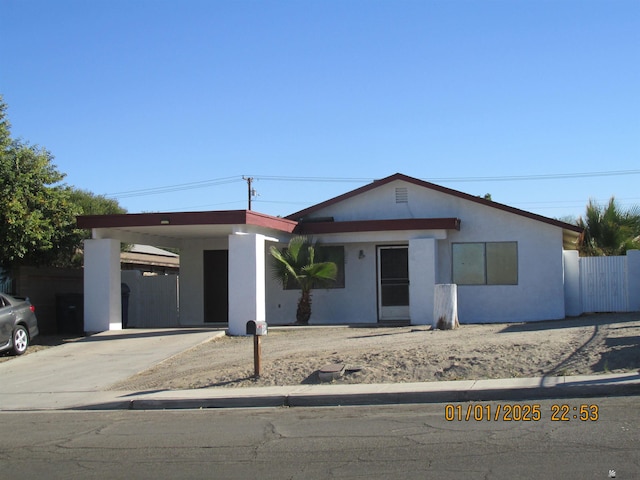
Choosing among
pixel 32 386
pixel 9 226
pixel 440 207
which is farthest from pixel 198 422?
pixel 440 207

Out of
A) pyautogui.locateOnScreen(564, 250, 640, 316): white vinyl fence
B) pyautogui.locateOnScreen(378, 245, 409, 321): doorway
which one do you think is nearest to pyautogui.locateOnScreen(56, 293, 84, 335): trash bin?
pyautogui.locateOnScreen(378, 245, 409, 321): doorway

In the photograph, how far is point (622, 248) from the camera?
2441cm

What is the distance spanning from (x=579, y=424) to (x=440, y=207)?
533 inches

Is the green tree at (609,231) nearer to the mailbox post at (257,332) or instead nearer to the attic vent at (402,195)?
the attic vent at (402,195)

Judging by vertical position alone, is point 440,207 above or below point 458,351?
above

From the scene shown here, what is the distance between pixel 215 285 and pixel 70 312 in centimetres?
459

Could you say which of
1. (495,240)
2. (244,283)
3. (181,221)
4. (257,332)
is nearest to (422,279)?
(495,240)

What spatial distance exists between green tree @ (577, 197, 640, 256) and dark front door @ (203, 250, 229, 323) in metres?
11.9

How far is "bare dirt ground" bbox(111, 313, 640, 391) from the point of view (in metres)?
11.5

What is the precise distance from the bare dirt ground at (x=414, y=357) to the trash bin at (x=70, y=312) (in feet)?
19.0

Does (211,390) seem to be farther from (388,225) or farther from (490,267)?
(490,267)

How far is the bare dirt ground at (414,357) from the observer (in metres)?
11.5

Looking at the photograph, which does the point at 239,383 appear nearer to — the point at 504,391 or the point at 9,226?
the point at 504,391

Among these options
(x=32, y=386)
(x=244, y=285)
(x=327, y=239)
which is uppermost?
(x=327, y=239)
